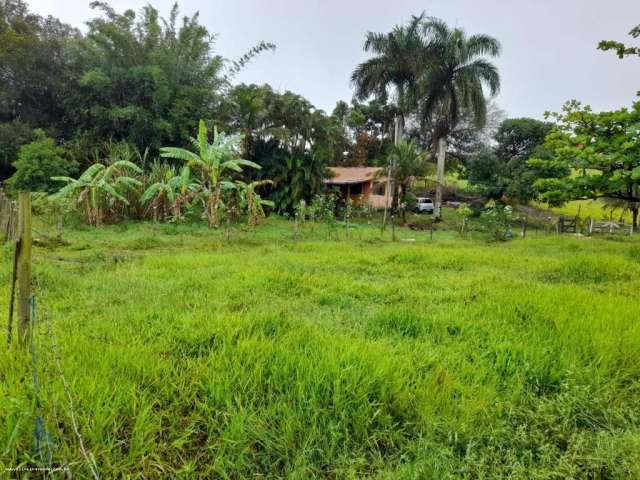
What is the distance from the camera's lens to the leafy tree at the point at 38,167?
1414 cm

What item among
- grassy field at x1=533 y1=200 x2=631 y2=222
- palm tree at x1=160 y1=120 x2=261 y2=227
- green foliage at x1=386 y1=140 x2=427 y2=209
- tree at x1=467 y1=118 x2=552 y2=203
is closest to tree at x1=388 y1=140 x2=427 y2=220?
green foliage at x1=386 y1=140 x2=427 y2=209

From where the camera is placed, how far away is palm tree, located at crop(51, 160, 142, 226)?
448 inches

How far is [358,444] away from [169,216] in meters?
13.2

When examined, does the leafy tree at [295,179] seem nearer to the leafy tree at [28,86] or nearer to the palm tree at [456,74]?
the palm tree at [456,74]

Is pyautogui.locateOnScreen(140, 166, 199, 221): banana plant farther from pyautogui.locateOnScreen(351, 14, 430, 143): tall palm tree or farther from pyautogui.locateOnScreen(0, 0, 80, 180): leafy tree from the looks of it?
pyautogui.locateOnScreen(351, 14, 430, 143): tall palm tree

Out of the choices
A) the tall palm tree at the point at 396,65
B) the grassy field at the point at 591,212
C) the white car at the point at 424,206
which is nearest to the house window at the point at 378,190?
the white car at the point at 424,206

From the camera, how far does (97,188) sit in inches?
462

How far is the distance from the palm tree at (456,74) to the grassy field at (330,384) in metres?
17.2

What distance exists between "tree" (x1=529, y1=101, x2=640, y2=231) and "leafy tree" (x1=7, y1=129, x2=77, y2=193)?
1722 cm

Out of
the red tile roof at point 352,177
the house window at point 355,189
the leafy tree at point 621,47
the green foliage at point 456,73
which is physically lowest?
the house window at point 355,189

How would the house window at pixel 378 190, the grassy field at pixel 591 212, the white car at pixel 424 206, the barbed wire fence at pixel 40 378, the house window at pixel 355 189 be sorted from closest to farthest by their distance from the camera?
the barbed wire fence at pixel 40 378 < the white car at pixel 424 206 < the house window at pixel 355 189 < the house window at pixel 378 190 < the grassy field at pixel 591 212

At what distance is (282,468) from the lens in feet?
6.50

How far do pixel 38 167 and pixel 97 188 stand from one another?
465 centimetres

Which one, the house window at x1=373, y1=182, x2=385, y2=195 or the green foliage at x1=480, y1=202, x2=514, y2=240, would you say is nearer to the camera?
the green foliage at x1=480, y1=202, x2=514, y2=240
